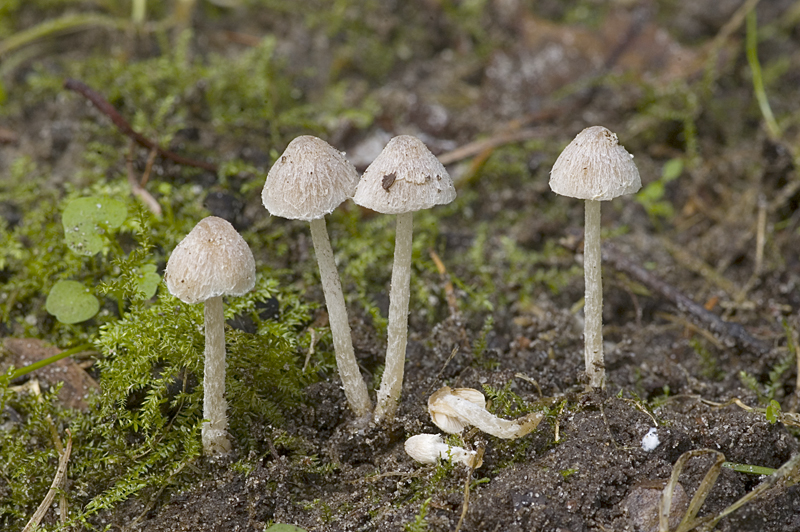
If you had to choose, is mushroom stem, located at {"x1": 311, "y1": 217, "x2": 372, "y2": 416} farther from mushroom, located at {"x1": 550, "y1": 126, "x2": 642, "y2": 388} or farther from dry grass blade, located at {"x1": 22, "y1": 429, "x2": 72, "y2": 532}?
dry grass blade, located at {"x1": 22, "y1": 429, "x2": 72, "y2": 532}

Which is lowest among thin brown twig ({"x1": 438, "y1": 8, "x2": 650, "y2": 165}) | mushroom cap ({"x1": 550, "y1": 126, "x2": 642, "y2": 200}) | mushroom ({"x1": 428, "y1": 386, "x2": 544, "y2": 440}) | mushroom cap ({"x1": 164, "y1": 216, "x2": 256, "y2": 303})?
mushroom ({"x1": 428, "y1": 386, "x2": 544, "y2": 440})

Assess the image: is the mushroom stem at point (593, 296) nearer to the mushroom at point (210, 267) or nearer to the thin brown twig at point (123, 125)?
the mushroom at point (210, 267)

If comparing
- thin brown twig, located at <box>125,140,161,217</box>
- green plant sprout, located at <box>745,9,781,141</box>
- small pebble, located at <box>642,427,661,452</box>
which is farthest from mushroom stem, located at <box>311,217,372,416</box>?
green plant sprout, located at <box>745,9,781,141</box>

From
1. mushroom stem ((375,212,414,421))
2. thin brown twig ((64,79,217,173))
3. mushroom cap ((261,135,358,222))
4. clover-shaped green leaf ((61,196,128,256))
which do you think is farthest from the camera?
thin brown twig ((64,79,217,173))

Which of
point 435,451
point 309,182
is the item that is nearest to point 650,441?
point 435,451

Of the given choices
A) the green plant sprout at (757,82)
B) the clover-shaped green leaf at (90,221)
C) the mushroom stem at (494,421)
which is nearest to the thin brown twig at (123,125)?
the clover-shaped green leaf at (90,221)

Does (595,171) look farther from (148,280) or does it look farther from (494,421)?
(148,280)

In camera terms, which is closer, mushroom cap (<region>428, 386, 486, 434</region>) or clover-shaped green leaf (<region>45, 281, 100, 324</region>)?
mushroom cap (<region>428, 386, 486, 434</region>)
